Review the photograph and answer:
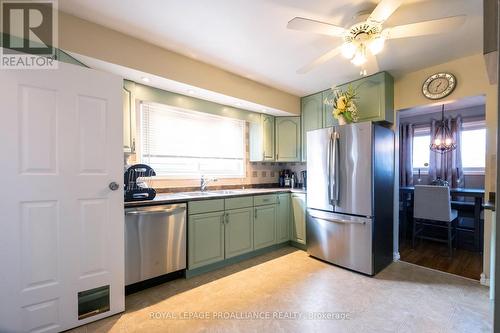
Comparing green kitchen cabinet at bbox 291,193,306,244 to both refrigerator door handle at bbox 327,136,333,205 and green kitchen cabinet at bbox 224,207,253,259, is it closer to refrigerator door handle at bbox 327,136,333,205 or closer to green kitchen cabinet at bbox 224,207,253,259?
refrigerator door handle at bbox 327,136,333,205

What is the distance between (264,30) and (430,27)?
3.83ft

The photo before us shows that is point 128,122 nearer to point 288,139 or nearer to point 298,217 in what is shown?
point 288,139

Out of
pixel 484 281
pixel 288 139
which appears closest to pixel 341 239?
pixel 484 281

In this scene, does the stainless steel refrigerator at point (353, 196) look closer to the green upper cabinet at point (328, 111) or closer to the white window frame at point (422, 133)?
the green upper cabinet at point (328, 111)

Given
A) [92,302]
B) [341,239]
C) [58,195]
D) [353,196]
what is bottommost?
[92,302]

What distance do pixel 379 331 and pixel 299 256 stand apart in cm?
146

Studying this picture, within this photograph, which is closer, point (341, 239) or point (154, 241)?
point (154, 241)

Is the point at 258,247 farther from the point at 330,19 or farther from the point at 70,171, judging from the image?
the point at 330,19

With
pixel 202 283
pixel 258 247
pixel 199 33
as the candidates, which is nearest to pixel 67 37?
pixel 199 33

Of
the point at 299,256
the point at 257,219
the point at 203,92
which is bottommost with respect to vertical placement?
the point at 299,256

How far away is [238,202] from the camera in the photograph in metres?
2.79

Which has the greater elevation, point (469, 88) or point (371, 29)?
point (371, 29)

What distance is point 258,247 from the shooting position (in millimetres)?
3014

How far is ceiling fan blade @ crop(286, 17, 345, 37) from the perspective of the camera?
4.70 ft
